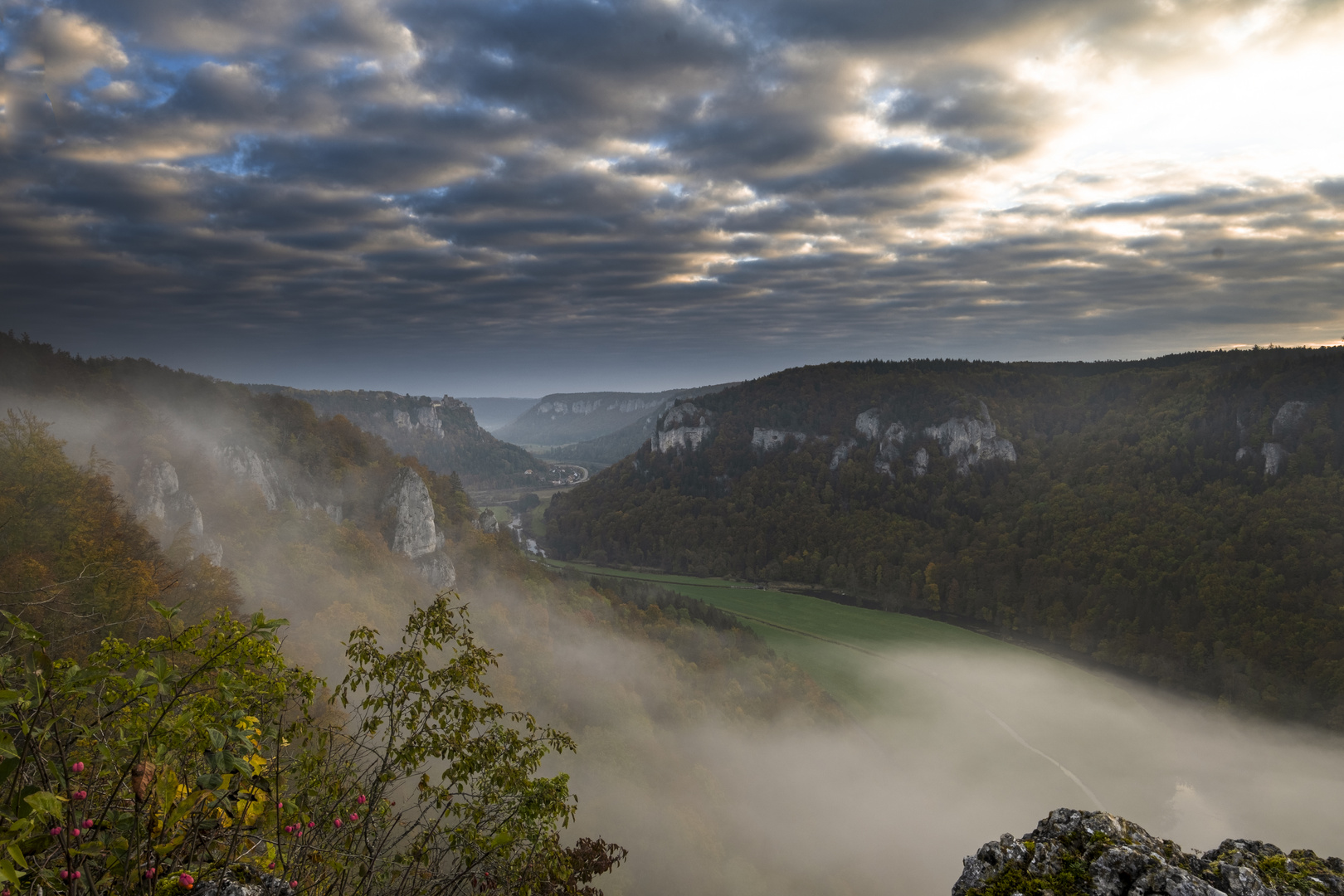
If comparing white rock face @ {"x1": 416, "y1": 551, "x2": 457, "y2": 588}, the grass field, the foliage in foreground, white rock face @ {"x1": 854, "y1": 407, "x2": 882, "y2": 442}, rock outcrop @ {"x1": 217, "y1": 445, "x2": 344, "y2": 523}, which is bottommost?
the grass field

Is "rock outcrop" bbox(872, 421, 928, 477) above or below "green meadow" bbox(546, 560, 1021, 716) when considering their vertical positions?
above

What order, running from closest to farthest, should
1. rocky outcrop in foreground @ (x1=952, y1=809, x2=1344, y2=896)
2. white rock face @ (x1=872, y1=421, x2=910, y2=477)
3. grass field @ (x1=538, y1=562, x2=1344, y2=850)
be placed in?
rocky outcrop in foreground @ (x1=952, y1=809, x2=1344, y2=896) < grass field @ (x1=538, y1=562, x2=1344, y2=850) < white rock face @ (x1=872, y1=421, x2=910, y2=477)

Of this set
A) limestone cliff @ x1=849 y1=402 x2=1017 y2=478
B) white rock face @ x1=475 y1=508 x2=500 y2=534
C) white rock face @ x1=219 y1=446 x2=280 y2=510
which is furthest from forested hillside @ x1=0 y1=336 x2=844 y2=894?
limestone cliff @ x1=849 y1=402 x2=1017 y2=478

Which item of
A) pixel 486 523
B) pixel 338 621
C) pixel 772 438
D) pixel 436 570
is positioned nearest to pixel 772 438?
pixel 772 438

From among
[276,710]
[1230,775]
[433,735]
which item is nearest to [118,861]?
[276,710]

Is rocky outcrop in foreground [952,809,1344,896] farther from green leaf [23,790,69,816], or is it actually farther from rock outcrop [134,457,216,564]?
rock outcrop [134,457,216,564]

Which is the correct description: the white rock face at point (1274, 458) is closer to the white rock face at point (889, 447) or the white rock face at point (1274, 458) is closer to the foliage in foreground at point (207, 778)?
the white rock face at point (889, 447)

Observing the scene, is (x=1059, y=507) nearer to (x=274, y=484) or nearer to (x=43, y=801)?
(x=274, y=484)

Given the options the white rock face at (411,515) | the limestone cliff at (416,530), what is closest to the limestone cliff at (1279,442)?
the limestone cliff at (416,530)
